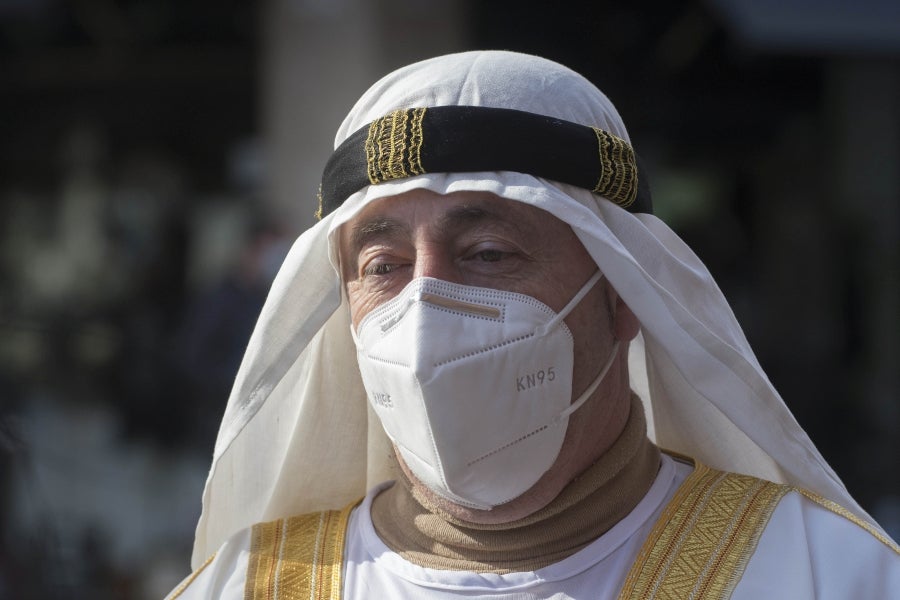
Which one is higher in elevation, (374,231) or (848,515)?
(374,231)

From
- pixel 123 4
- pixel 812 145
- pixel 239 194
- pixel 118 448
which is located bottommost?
pixel 118 448

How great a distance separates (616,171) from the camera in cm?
246

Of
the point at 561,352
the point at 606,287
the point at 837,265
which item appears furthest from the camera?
the point at 837,265

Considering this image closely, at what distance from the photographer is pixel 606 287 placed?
2.50 m

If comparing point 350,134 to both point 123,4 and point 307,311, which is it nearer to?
point 307,311

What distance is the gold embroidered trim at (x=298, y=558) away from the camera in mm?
2473

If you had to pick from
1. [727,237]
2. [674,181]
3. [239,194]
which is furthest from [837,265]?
[239,194]

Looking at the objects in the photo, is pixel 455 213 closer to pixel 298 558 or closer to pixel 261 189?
pixel 298 558

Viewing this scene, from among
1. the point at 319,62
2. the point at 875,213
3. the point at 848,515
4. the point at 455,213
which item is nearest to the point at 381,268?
the point at 455,213

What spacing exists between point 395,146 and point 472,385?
500 millimetres

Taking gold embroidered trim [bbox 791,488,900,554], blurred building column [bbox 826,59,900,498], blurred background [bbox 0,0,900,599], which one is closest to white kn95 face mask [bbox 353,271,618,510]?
gold embroidered trim [bbox 791,488,900,554]

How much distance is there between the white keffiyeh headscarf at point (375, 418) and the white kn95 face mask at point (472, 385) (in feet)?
0.67

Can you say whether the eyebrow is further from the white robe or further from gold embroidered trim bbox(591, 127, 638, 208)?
the white robe

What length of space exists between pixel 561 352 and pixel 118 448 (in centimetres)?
680
